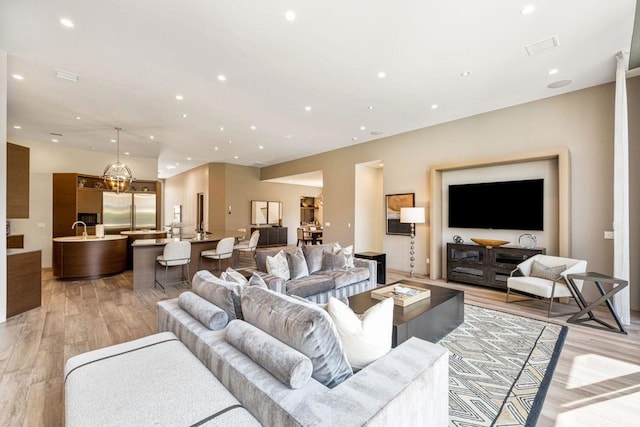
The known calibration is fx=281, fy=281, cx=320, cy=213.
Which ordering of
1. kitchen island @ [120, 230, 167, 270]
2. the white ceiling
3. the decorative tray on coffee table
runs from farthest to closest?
1. kitchen island @ [120, 230, 167, 270]
2. the decorative tray on coffee table
3. the white ceiling

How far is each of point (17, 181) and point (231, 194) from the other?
6.50 metres

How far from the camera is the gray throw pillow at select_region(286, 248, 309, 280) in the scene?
424 centimetres

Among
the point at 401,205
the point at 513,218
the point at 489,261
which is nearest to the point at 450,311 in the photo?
the point at 489,261

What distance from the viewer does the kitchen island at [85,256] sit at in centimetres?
568

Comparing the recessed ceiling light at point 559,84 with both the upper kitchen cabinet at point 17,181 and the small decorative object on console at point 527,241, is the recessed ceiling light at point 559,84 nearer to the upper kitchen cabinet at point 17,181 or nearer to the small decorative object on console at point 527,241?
the small decorative object on console at point 527,241

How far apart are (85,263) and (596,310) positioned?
912 cm

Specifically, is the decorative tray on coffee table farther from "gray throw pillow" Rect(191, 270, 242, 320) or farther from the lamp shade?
the lamp shade

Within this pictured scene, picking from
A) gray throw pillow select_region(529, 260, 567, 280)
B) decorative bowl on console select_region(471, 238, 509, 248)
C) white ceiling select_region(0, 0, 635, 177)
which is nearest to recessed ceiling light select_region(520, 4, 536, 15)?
white ceiling select_region(0, 0, 635, 177)

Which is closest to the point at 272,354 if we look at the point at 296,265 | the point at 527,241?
the point at 296,265

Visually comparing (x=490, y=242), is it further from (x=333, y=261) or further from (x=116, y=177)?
(x=116, y=177)

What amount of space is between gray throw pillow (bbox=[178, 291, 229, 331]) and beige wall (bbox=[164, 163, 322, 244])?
28.2 ft

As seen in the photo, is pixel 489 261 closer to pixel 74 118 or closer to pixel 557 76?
pixel 557 76

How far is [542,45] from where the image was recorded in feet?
10.9

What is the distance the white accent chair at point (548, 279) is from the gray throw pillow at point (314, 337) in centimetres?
385
